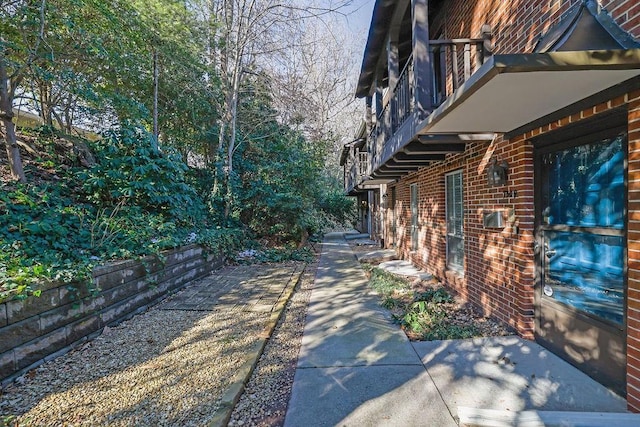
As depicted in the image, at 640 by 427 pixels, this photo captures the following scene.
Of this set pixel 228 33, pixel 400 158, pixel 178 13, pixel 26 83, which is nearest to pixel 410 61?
pixel 400 158

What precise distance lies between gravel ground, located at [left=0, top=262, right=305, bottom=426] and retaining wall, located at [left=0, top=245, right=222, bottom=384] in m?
0.13

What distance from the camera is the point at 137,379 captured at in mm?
2830

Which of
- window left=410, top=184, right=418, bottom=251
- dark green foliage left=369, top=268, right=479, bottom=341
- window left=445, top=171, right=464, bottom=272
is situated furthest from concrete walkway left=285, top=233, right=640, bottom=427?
window left=410, top=184, right=418, bottom=251

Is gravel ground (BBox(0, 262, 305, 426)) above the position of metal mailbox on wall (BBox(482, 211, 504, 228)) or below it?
below

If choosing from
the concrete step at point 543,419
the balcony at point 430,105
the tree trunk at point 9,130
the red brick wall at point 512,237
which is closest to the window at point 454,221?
the red brick wall at point 512,237

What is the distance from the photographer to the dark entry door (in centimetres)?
254

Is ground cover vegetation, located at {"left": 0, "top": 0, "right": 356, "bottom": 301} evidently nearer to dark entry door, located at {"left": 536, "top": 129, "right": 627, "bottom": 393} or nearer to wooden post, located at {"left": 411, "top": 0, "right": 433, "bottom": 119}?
wooden post, located at {"left": 411, "top": 0, "right": 433, "bottom": 119}

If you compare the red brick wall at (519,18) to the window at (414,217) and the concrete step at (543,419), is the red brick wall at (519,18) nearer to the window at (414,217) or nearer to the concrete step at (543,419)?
the concrete step at (543,419)

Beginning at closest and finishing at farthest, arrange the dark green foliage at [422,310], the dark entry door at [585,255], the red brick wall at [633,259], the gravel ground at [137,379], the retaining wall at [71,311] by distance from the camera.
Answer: the red brick wall at [633,259], the gravel ground at [137,379], the dark entry door at [585,255], the retaining wall at [71,311], the dark green foliage at [422,310]

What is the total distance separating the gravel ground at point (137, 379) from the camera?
7.69 ft

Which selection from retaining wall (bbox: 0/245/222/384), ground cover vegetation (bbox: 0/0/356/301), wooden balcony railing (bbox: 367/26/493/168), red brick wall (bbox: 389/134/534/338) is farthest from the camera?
ground cover vegetation (bbox: 0/0/356/301)

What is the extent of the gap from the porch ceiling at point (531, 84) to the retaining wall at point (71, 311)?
4.14 metres

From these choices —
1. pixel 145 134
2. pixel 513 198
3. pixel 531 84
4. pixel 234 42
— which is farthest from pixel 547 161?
pixel 234 42

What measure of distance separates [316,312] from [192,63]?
809 cm
